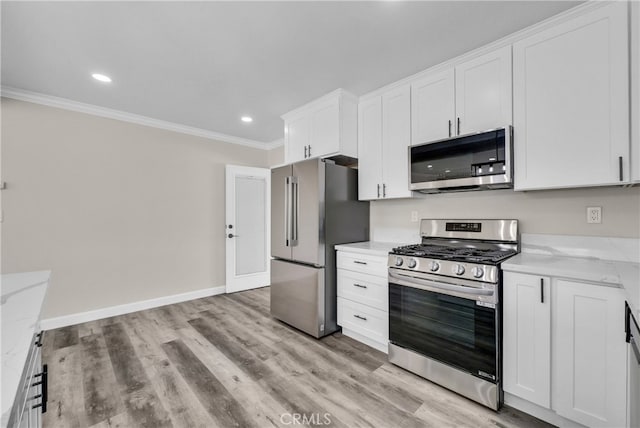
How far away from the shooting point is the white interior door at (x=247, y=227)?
14.9 feet

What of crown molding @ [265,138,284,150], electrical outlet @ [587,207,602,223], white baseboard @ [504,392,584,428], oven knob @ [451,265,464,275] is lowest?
white baseboard @ [504,392,584,428]

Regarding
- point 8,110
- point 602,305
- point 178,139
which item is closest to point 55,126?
point 8,110

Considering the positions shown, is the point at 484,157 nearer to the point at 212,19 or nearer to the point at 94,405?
the point at 212,19

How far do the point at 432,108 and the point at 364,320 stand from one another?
204 centimetres

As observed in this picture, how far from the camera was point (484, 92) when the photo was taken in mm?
2217

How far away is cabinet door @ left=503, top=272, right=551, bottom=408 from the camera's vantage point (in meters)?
1.68

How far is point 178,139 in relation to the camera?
4.11m

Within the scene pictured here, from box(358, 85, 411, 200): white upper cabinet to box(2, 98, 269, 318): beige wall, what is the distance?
99.9 inches

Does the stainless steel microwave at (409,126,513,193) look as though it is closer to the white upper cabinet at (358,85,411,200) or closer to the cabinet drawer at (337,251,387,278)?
the white upper cabinet at (358,85,411,200)

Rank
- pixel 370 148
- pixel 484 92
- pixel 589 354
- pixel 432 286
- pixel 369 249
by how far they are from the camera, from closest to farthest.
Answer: pixel 589 354
pixel 432 286
pixel 484 92
pixel 369 249
pixel 370 148


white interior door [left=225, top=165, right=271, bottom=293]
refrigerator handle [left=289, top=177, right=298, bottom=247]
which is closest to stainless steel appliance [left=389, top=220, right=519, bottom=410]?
refrigerator handle [left=289, top=177, right=298, bottom=247]

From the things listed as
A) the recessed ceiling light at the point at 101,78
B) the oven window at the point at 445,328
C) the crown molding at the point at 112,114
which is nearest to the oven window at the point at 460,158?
the oven window at the point at 445,328

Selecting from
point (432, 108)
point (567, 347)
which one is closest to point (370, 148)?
point (432, 108)
